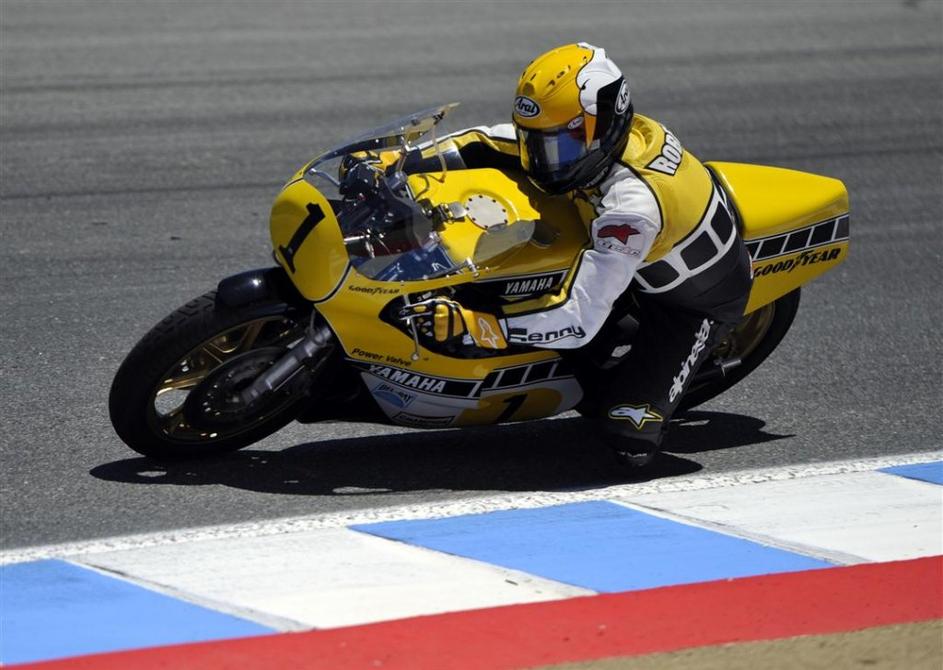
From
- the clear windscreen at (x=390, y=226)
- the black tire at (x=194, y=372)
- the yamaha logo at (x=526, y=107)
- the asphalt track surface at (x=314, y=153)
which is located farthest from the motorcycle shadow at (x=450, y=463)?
the yamaha logo at (x=526, y=107)

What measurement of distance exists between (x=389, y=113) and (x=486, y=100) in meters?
0.84

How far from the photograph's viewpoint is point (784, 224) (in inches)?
226

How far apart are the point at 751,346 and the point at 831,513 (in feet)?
3.77

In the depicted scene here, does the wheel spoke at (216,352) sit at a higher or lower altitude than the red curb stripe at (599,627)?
higher

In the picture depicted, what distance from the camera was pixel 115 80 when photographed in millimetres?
10852

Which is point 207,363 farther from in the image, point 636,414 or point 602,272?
point 636,414

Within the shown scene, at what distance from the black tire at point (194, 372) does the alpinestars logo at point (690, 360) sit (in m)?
1.36

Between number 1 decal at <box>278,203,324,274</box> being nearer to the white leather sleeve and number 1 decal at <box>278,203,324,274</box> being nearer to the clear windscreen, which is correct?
the clear windscreen

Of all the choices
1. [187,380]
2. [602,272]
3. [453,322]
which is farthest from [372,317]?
[602,272]

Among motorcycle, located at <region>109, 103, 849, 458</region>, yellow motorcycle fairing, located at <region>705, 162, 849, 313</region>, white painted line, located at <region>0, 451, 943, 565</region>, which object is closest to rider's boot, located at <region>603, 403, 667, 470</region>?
white painted line, located at <region>0, 451, 943, 565</region>

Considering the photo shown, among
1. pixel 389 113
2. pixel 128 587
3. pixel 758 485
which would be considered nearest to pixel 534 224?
pixel 758 485

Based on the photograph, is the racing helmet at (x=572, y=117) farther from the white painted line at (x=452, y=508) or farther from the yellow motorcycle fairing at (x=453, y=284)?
the white painted line at (x=452, y=508)

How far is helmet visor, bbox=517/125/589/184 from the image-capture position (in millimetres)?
5094

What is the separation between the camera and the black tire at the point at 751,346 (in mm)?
6023
